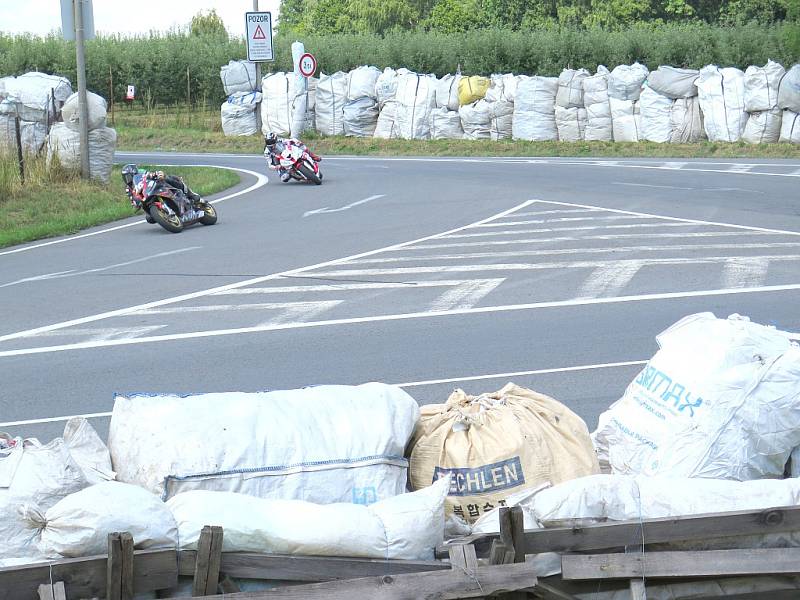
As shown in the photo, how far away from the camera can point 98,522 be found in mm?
3459

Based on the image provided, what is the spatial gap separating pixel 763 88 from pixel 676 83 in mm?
2443

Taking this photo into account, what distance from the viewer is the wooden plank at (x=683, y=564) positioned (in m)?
3.60

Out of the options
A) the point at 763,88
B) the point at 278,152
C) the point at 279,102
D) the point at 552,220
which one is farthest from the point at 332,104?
the point at 552,220

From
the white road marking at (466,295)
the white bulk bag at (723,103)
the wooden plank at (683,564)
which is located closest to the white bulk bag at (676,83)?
the white bulk bag at (723,103)

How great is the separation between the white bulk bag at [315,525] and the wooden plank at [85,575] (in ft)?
0.52

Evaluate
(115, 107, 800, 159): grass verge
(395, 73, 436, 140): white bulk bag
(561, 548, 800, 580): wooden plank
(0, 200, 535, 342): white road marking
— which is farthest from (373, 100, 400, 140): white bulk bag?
(561, 548, 800, 580): wooden plank

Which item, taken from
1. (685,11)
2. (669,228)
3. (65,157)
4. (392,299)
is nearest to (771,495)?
(392,299)

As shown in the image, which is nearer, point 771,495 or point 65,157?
point 771,495

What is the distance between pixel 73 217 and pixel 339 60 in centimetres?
2924

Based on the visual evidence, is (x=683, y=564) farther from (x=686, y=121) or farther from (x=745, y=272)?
(x=686, y=121)

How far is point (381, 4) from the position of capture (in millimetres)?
66938

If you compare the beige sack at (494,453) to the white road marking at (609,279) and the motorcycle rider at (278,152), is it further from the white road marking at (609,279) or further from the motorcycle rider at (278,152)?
the motorcycle rider at (278,152)

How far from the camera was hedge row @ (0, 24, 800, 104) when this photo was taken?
4194 centimetres

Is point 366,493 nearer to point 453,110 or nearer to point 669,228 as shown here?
point 669,228
